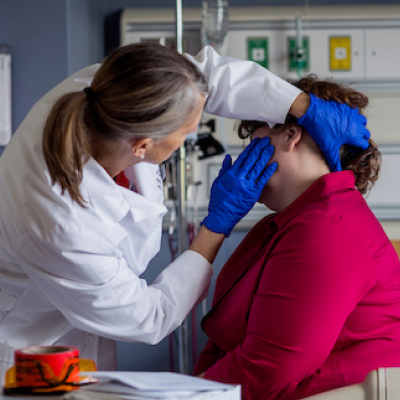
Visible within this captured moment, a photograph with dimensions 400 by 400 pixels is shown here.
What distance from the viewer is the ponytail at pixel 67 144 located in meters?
1.06

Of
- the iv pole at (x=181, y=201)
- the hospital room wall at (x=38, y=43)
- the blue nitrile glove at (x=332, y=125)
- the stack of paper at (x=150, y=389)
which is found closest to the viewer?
the stack of paper at (x=150, y=389)

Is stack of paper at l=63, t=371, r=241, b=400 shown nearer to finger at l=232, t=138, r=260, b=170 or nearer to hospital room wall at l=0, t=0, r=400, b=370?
finger at l=232, t=138, r=260, b=170

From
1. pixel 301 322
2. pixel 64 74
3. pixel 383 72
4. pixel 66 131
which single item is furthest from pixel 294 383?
pixel 383 72

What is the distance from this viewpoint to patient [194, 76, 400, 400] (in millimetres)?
1158

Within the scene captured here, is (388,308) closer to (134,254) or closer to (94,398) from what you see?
(134,254)

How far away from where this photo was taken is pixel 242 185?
1396 millimetres

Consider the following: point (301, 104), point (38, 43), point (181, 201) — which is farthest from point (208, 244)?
point (38, 43)

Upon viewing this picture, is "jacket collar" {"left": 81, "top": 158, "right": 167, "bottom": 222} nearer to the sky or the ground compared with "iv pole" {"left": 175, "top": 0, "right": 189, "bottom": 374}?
nearer to the sky

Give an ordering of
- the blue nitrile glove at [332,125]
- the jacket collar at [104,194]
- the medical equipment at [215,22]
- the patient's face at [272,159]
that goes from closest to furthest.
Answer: the jacket collar at [104,194]
the blue nitrile glove at [332,125]
the patient's face at [272,159]
the medical equipment at [215,22]

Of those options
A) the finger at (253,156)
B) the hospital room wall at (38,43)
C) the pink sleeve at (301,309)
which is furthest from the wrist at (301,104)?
the hospital room wall at (38,43)

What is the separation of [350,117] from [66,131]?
2.16 feet

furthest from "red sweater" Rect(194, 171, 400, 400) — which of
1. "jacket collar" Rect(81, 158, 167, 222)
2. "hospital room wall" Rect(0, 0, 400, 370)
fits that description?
"hospital room wall" Rect(0, 0, 400, 370)

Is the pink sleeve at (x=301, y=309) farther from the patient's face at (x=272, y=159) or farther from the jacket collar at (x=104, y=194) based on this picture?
the jacket collar at (x=104, y=194)

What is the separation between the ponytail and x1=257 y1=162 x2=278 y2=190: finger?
1.55ft
